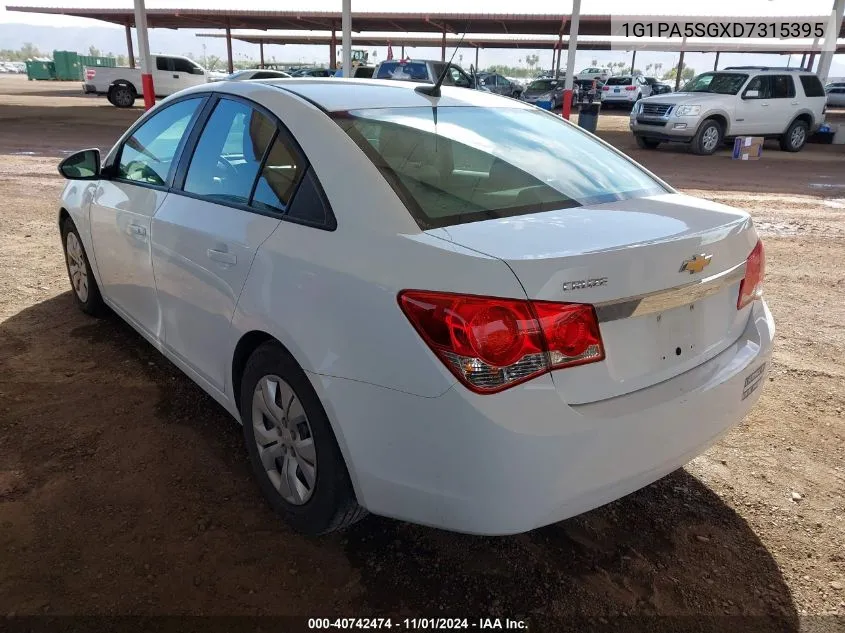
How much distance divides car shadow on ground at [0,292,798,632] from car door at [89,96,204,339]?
2.46 feet

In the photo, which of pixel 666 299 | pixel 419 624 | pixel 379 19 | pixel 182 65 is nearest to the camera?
pixel 666 299

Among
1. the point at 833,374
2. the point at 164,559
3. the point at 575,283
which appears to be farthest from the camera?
the point at 833,374

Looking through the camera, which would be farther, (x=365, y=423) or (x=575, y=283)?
(x=365, y=423)

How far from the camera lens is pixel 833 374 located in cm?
402

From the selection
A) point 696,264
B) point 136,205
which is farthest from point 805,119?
point 136,205

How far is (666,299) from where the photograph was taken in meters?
2.06

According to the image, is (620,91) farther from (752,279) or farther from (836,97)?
(752,279)

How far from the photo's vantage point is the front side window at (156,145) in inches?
129

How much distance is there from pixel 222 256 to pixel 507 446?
56.7 inches

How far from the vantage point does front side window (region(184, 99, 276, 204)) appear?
271cm

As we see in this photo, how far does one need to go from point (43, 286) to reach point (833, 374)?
5734 millimetres

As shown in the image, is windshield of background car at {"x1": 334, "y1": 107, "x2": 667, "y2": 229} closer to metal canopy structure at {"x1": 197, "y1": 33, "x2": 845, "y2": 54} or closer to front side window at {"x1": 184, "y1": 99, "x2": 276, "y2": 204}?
front side window at {"x1": 184, "y1": 99, "x2": 276, "y2": 204}

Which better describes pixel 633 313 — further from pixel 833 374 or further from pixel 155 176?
pixel 833 374

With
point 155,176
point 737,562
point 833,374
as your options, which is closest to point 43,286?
point 155,176
